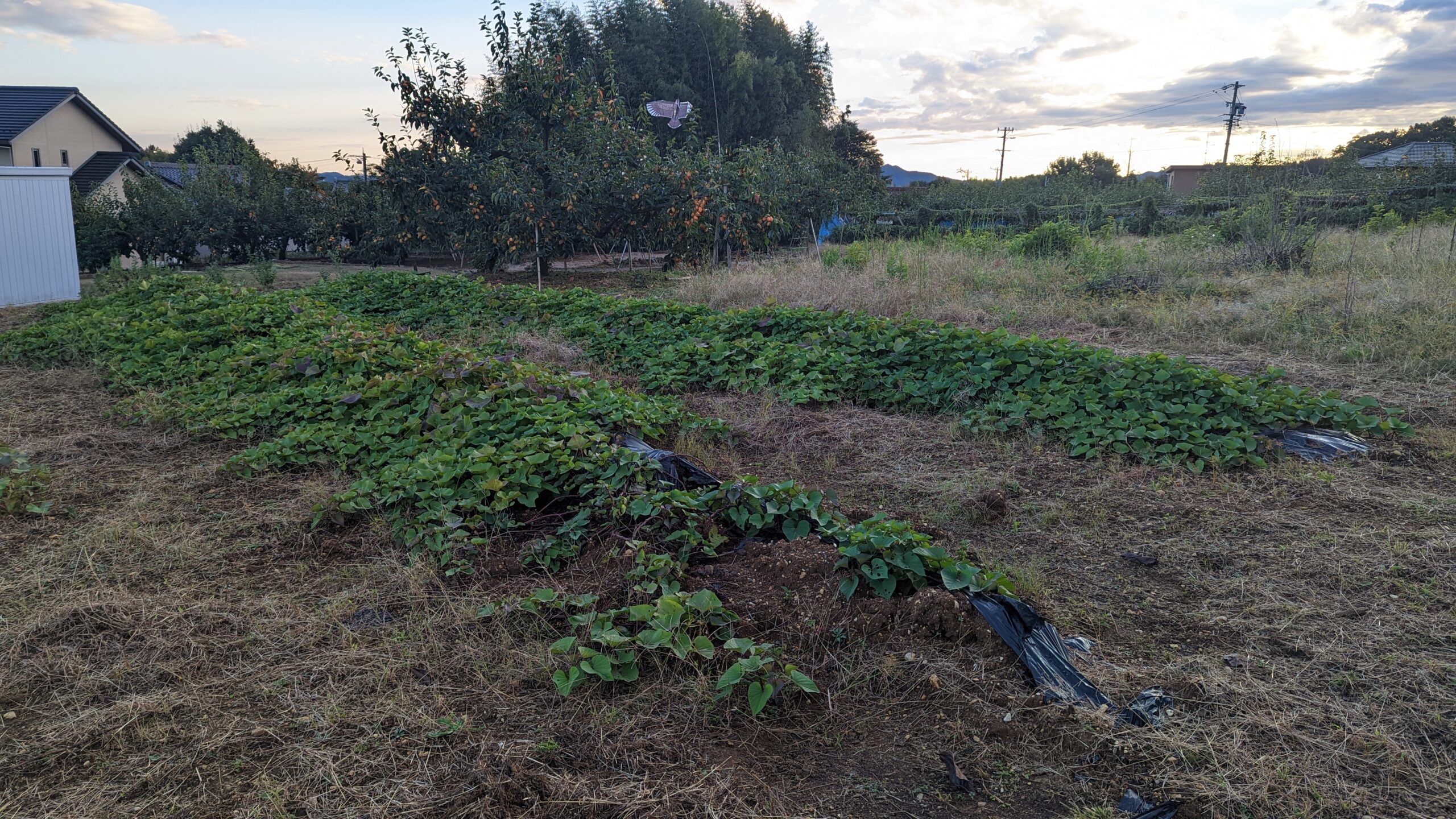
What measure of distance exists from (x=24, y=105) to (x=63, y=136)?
180cm

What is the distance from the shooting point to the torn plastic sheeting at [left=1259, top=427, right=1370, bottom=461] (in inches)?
159

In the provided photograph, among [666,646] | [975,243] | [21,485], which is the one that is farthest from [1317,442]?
[975,243]

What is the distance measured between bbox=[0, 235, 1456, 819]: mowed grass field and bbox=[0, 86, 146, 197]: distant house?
25850mm

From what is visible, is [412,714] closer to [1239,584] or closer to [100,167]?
[1239,584]

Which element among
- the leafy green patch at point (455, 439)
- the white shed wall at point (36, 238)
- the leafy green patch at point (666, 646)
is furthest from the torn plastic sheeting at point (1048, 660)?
the white shed wall at point (36, 238)

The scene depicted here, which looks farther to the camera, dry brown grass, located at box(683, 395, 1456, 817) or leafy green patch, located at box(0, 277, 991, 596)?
leafy green patch, located at box(0, 277, 991, 596)

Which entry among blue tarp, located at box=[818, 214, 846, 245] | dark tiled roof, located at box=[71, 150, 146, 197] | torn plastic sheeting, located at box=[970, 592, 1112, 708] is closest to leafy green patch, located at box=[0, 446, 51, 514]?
torn plastic sheeting, located at box=[970, 592, 1112, 708]

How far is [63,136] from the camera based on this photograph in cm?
2630

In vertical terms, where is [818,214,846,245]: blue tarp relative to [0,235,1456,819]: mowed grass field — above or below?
above

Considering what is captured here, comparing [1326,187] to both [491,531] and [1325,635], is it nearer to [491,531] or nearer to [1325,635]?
[1325,635]

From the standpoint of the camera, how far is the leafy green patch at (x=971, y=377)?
4.25 m

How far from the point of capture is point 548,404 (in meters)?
4.04

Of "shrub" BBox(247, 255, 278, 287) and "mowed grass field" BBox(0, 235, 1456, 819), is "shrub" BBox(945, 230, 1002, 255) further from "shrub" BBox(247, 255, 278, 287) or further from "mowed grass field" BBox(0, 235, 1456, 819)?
"shrub" BBox(247, 255, 278, 287)

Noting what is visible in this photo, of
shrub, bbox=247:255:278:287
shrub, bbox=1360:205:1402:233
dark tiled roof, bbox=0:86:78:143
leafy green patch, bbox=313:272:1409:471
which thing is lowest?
leafy green patch, bbox=313:272:1409:471
